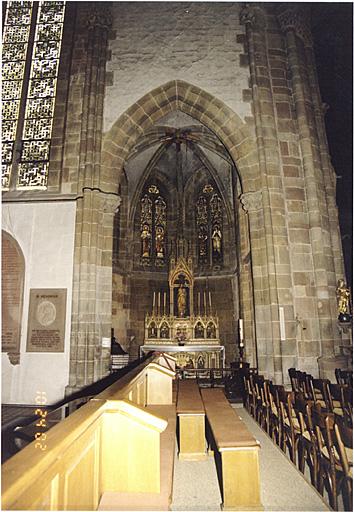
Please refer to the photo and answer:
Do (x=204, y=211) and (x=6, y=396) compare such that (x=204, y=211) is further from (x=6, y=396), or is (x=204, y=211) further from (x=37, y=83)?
(x=6, y=396)

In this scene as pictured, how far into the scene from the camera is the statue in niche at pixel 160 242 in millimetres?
16719

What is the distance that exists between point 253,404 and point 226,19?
10.7 metres

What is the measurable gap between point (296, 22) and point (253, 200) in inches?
212

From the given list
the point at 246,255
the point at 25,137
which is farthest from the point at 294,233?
the point at 25,137

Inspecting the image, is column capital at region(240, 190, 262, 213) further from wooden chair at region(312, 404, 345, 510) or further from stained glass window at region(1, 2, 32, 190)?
wooden chair at region(312, 404, 345, 510)

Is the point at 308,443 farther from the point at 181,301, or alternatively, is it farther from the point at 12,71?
the point at 12,71

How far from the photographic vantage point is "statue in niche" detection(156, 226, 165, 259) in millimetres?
16719

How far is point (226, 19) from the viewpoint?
10461 mm

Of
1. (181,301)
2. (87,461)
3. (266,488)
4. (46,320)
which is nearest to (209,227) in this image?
(181,301)

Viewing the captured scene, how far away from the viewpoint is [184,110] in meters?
10.5

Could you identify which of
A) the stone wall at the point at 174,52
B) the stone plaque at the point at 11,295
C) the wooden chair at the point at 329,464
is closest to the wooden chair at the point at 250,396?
the wooden chair at the point at 329,464

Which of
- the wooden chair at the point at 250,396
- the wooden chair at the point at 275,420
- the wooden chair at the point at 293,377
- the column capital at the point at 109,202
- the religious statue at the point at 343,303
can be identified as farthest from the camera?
the column capital at the point at 109,202

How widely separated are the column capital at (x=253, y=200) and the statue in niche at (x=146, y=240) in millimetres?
8121

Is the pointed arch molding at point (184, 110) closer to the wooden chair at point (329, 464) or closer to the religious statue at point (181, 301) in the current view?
the religious statue at point (181, 301)
